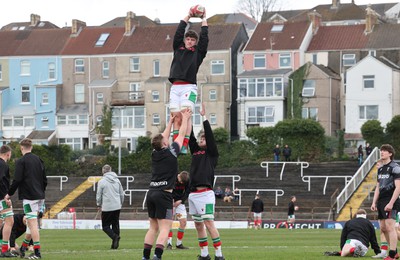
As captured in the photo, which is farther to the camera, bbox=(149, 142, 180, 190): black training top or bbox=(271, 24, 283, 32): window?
bbox=(271, 24, 283, 32): window

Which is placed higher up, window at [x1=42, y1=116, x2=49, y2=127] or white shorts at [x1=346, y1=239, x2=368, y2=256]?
window at [x1=42, y1=116, x2=49, y2=127]

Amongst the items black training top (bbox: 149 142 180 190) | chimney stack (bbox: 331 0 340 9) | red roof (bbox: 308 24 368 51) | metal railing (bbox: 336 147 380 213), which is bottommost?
metal railing (bbox: 336 147 380 213)

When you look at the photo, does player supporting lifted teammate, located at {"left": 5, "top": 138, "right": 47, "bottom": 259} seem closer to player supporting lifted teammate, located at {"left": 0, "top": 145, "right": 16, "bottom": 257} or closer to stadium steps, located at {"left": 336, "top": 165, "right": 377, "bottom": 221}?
player supporting lifted teammate, located at {"left": 0, "top": 145, "right": 16, "bottom": 257}

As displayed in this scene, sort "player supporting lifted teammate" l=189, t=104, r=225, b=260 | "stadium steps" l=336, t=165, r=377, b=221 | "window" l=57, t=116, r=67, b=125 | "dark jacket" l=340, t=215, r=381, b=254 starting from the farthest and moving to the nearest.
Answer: "window" l=57, t=116, r=67, b=125
"stadium steps" l=336, t=165, r=377, b=221
"dark jacket" l=340, t=215, r=381, b=254
"player supporting lifted teammate" l=189, t=104, r=225, b=260

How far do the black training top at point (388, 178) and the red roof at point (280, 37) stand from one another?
83.5 metres

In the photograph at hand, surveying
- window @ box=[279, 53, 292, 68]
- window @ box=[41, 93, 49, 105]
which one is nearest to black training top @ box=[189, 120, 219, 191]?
window @ box=[279, 53, 292, 68]

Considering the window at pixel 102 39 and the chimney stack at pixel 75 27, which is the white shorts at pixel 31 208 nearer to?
the window at pixel 102 39

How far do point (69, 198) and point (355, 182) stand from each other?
21.5 m

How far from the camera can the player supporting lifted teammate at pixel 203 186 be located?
1938cm

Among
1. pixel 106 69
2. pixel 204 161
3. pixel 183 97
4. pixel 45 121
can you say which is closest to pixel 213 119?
pixel 106 69

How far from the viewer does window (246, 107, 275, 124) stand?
103 meters

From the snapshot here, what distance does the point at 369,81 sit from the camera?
99.1m

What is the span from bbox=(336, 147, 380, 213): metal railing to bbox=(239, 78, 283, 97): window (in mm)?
31722

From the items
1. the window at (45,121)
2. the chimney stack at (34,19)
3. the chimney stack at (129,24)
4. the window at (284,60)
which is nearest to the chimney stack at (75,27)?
the chimney stack at (129,24)
